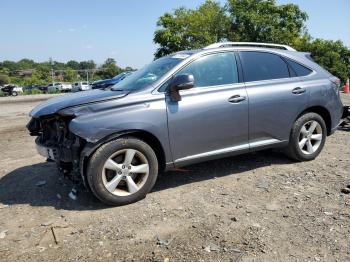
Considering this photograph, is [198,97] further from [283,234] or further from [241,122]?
[283,234]

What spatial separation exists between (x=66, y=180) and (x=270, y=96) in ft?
10.1

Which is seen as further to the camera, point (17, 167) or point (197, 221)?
point (17, 167)

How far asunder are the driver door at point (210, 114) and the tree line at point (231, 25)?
21041mm

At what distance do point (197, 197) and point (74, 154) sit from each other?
1.52 m

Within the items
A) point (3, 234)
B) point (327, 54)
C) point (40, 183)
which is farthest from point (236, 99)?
point (327, 54)

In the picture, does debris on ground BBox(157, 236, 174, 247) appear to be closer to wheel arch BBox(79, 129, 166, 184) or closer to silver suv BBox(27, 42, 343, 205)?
silver suv BBox(27, 42, 343, 205)

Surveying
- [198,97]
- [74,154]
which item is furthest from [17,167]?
[198,97]

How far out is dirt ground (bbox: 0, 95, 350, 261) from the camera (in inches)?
131

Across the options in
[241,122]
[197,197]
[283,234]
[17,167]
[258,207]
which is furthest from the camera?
[17,167]

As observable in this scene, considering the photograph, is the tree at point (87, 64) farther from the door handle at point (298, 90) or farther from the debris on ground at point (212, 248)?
the debris on ground at point (212, 248)

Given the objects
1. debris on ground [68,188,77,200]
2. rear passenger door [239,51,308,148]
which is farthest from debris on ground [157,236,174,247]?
rear passenger door [239,51,308,148]

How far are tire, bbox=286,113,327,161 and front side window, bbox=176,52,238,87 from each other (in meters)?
1.27

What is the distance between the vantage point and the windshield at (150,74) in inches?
189

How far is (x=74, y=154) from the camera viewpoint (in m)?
4.27
